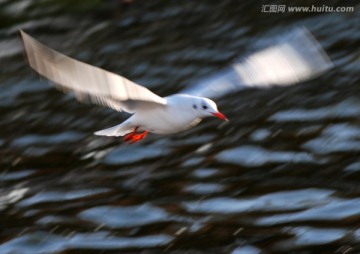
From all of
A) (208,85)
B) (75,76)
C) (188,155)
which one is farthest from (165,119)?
(188,155)

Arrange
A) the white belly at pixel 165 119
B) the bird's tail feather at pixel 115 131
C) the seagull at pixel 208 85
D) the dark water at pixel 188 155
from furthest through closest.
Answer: the dark water at pixel 188 155 → the bird's tail feather at pixel 115 131 → the white belly at pixel 165 119 → the seagull at pixel 208 85

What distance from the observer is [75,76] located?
28.7ft

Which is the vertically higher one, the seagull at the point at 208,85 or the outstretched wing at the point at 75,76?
the outstretched wing at the point at 75,76

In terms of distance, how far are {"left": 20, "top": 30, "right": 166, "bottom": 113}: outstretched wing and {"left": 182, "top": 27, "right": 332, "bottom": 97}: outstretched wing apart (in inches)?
69.0

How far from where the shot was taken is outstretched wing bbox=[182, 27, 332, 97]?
1032 cm

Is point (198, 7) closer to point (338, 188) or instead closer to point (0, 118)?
point (0, 118)

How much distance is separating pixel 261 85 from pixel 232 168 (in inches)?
103

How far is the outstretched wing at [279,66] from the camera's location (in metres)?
10.3

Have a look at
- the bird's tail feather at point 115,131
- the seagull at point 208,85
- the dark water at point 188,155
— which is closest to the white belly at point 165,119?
the seagull at point 208,85

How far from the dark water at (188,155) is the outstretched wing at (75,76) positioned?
2.63 m

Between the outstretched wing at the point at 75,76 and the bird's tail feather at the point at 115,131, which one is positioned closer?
the outstretched wing at the point at 75,76

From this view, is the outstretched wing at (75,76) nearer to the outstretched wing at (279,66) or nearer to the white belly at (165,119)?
the white belly at (165,119)

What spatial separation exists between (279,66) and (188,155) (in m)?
3.16

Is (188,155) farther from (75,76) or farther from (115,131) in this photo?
(75,76)
